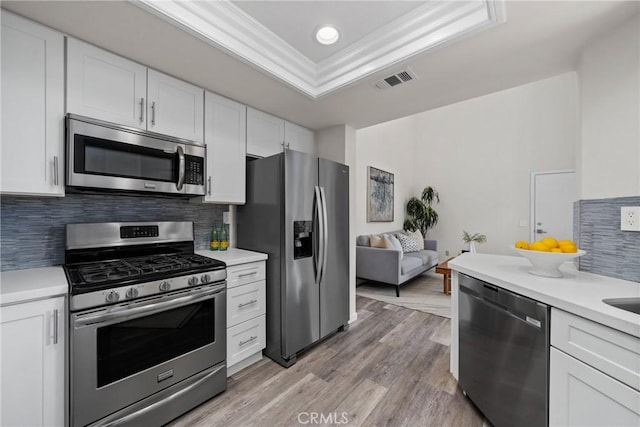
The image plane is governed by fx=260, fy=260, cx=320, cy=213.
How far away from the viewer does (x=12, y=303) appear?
3.80ft

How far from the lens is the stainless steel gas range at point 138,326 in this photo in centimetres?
131

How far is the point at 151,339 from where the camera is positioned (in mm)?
1534

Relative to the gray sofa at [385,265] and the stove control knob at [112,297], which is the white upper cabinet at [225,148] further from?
the gray sofa at [385,265]

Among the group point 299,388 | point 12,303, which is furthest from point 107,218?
point 299,388

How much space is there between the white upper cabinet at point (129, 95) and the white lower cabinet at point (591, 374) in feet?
8.22

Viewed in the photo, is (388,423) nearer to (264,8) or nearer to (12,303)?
(12,303)

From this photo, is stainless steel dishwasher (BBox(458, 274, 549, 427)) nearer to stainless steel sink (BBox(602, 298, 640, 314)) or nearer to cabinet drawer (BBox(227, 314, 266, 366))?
stainless steel sink (BBox(602, 298, 640, 314))

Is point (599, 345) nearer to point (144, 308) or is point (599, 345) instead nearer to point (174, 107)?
point (144, 308)

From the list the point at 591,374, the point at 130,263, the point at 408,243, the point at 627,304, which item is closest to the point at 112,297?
the point at 130,263

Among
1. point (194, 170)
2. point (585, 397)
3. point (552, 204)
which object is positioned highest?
point (194, 170)

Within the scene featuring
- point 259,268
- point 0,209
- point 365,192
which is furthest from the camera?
point 365,192

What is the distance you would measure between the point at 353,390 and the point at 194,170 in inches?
80.7

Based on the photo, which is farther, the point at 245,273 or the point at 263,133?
the point at 263,133

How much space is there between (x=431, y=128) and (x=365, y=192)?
3.01 metres
